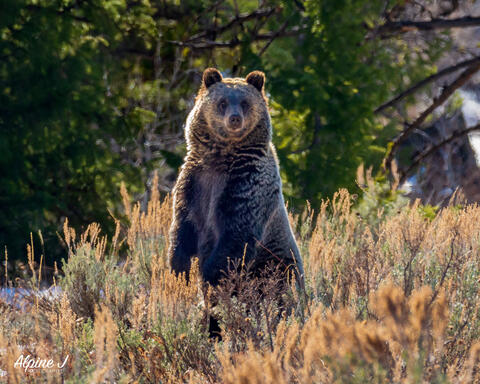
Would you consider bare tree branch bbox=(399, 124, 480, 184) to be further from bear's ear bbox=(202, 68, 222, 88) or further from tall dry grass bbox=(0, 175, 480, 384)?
bear's ear bbox=(202, 68, 222, 88)

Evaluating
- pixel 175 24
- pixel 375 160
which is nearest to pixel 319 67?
pixel 375 160

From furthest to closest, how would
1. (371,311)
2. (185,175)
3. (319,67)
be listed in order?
(319,67) < (185,175) < (371,311)

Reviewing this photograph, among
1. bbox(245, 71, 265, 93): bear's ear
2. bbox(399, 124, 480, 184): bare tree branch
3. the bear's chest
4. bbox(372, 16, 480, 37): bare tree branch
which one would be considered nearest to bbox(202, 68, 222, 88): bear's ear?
bbox(245, 71, 265, 93): bear's ear

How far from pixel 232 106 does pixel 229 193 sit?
70 cm

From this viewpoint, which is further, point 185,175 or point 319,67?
point 319,67

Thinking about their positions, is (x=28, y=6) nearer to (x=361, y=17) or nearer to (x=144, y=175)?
(x=144, y=175)

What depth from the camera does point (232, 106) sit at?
442cm

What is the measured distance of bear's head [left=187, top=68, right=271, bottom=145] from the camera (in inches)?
173

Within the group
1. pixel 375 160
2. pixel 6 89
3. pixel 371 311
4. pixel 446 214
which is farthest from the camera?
pixel 375 160

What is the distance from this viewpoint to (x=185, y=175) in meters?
4.43

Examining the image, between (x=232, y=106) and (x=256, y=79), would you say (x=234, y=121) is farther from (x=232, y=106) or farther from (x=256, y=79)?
(x=256, y=79)

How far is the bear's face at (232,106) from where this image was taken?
14.3ft

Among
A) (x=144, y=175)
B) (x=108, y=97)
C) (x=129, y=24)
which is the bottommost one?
(x=144, y=175)

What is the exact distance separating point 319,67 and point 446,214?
12.0 feet
